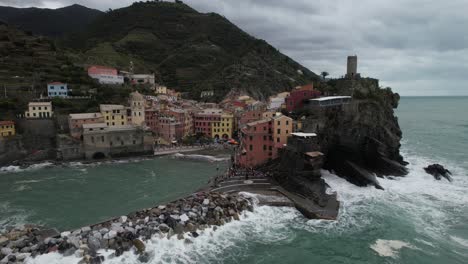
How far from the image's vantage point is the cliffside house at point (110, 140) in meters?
47.7

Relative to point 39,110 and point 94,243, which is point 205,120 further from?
point 94,243

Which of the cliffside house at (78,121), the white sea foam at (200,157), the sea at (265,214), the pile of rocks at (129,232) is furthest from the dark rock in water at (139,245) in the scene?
the cliffside house at (78,121)

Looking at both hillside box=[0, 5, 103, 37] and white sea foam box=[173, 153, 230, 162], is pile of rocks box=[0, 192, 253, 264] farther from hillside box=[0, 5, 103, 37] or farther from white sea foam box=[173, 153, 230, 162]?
hillside box=[0, 5, 103, 37]

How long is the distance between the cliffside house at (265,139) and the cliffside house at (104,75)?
168 ft

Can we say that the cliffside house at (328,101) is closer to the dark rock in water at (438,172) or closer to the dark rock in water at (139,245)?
the dark rock in water at (438,172)

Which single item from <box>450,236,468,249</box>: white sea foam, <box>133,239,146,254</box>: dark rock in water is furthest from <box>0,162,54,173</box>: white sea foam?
<box>450,236,468,249</box>: white sea foam

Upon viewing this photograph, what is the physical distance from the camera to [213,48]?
127500 millimetres

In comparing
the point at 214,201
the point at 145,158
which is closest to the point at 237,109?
the point at 145,158

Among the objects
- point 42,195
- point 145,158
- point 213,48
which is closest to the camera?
point 42,195

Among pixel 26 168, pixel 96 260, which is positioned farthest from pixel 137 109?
pixel 96 260

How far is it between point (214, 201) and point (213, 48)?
110302 millimetres

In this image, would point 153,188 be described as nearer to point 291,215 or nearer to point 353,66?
point 291,215

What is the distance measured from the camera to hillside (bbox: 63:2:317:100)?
99.9 m

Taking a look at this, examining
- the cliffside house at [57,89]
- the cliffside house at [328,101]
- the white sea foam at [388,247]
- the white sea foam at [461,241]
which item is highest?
the cliffside house at [57,89]
